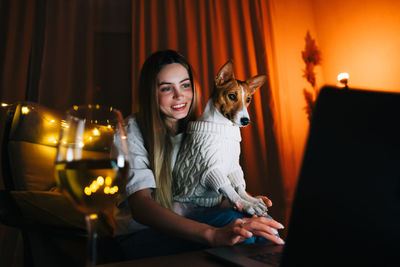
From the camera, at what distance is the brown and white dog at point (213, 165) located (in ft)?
2.97

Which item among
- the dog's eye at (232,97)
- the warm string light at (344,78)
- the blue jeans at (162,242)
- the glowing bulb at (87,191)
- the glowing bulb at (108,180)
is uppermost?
the warm string light at (344,78)

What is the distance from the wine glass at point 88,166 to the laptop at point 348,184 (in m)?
0.27

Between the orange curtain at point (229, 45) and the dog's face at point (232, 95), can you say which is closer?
the dog's face at point (232, 95)

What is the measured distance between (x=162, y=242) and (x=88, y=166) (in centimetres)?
57

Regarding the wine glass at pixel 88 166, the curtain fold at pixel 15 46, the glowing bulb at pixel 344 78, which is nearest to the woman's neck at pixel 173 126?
the wine glass at pixel 88 166

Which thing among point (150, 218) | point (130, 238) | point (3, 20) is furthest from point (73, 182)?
point (3, 20)

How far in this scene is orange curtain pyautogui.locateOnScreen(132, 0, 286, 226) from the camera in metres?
2.52

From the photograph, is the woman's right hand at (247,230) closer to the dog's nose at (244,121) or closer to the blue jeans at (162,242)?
the blue jeans at (162,242)

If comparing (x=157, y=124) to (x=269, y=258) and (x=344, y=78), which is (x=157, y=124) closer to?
(x=269, y=258)

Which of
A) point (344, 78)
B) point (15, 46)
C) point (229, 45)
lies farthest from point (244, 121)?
point (15, 46)

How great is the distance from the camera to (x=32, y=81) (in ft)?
7.68

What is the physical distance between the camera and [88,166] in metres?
0.41

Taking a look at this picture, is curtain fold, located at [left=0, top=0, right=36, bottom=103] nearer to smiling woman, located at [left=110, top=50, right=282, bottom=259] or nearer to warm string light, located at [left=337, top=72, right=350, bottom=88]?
smiling woman, located at [left=110, top=50, right=282, bottom=259]

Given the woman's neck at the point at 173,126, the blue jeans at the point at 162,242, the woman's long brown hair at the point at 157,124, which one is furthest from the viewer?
the woman's neck at the point at 173,126
